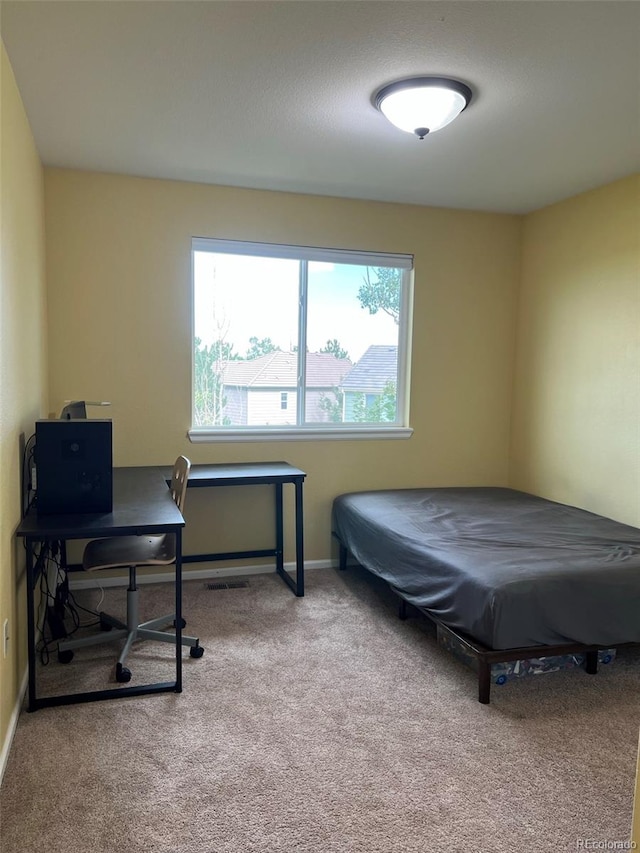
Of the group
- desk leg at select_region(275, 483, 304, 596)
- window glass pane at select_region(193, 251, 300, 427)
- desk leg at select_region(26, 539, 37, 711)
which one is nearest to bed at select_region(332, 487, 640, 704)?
desk leg at select_region(275, 483, 304, 596)

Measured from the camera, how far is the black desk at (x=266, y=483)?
11.5ft

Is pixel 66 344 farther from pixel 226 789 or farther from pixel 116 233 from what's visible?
pixel 226 789

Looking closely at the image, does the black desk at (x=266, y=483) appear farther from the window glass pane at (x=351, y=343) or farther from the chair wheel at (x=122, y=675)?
the chair wheel at (x=122, y=675)

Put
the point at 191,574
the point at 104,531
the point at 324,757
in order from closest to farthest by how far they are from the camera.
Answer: the point at 324,757
the point at 104,531
the point at 191,574

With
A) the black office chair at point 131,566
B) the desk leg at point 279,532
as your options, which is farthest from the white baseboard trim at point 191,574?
the black office chair at point 131,566

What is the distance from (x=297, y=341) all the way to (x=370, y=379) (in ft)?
2.03

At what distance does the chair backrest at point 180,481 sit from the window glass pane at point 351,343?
1.36 m

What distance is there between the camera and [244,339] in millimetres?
4031

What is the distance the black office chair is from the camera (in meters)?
2.71

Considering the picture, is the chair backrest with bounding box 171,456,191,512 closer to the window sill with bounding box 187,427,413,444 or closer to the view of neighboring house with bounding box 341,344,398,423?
the window sill with bounding box 187,427,413,444

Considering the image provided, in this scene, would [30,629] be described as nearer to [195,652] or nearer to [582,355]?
[195,652]

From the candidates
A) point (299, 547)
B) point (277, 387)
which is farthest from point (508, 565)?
Result: point (277, 387)

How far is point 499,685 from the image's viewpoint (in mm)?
2635

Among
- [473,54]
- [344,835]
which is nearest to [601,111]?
[473,54]
